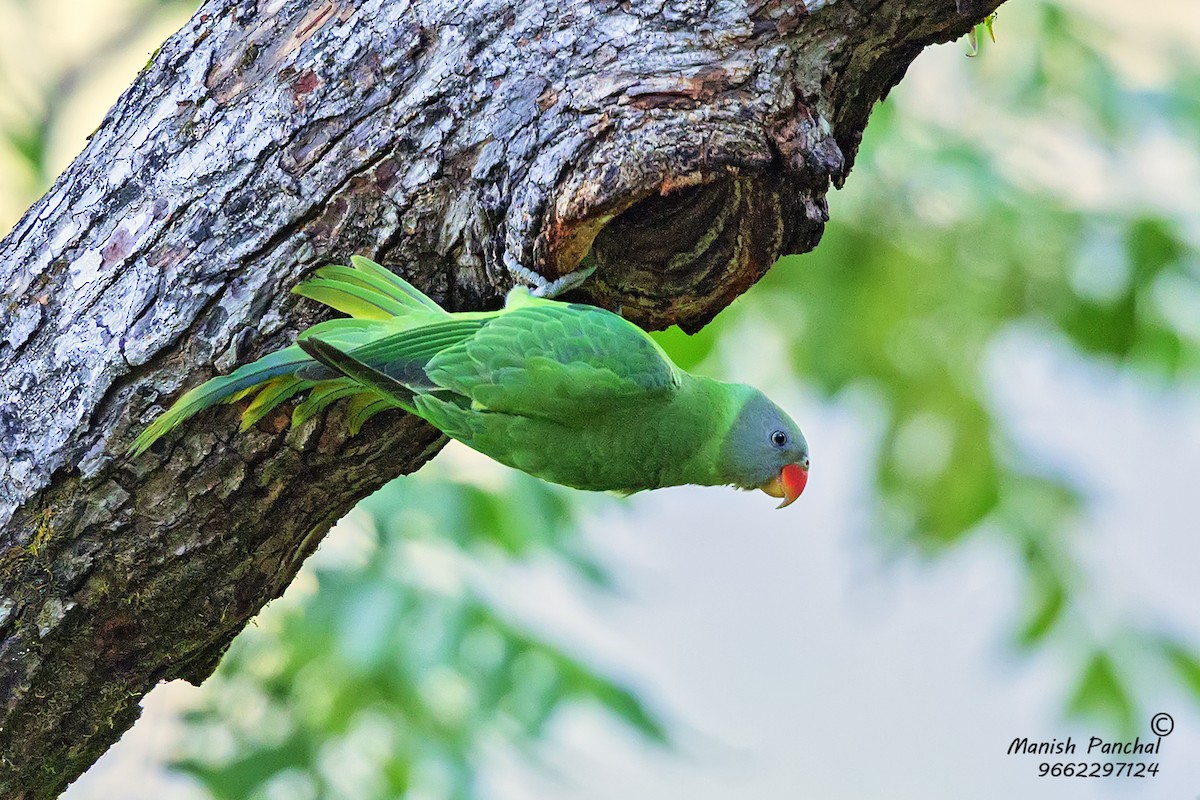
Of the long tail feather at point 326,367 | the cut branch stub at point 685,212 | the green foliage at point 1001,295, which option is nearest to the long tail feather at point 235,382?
the long tail feather at point 326,367

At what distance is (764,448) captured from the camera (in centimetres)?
320

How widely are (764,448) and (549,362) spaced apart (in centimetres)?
85

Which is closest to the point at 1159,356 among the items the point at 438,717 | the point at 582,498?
the point at 582,498

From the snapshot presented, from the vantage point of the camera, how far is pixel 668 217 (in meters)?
2.46

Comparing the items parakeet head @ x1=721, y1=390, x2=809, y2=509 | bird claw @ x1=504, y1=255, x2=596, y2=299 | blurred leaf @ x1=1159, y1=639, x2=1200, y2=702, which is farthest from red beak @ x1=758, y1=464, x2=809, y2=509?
blurred leaf @ x1=1159, y1=639, x2=1200, y2=702

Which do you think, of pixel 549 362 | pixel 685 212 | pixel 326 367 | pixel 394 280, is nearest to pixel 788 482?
pixel 549 362

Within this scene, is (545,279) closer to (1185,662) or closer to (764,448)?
(764,448)

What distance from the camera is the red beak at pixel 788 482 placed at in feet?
10.7

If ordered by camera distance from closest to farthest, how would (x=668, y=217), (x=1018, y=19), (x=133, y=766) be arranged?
(x=668, y=217) → (x=133, y=766) → (x=1018, y=19)

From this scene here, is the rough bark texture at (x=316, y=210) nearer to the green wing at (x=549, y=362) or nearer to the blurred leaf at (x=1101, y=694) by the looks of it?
the green wing at (x=549, y=362)

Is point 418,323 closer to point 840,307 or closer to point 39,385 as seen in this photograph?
point 39,385

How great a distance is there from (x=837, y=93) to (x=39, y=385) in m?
2.01

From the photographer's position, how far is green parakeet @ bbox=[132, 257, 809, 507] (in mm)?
2508

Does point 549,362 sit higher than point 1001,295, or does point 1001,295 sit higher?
point 1001,295
